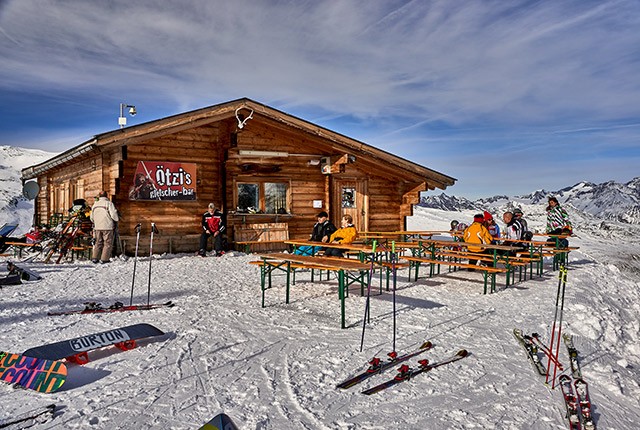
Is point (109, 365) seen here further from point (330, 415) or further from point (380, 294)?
point (380, 294)

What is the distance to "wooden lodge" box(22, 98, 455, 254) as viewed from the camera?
12.8m

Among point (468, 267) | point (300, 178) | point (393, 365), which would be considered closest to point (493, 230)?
point (468, 267)

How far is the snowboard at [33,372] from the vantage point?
369 cm

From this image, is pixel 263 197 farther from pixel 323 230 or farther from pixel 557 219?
pixel 557 219

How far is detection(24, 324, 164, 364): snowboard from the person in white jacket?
7.28 metres

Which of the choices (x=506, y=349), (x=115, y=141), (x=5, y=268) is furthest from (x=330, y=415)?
(x=115, y=141)

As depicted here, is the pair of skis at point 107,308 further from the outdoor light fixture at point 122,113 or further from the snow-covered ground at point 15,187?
the snow-covered ground at point 15,187

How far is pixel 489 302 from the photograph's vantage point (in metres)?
7.32

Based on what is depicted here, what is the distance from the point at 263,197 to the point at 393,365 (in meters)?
10.8

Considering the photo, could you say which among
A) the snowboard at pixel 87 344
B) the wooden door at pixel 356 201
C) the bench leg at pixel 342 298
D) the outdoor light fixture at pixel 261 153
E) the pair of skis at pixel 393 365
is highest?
the outdoor light fixture at pixel 261 153

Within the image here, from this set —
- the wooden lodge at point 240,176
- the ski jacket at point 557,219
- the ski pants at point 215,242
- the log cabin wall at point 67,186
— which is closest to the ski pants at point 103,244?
the wooden lodge at point 240,176

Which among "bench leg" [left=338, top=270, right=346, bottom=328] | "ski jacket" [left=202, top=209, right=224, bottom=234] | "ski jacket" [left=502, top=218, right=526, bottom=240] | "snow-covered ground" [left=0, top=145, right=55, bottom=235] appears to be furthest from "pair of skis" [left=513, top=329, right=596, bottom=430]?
"snow-covered ground" [left=0, top=145, right=55, bottom=235]

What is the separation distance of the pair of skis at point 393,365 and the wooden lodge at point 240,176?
32.2 ft

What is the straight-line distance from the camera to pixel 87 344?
4.40 m
